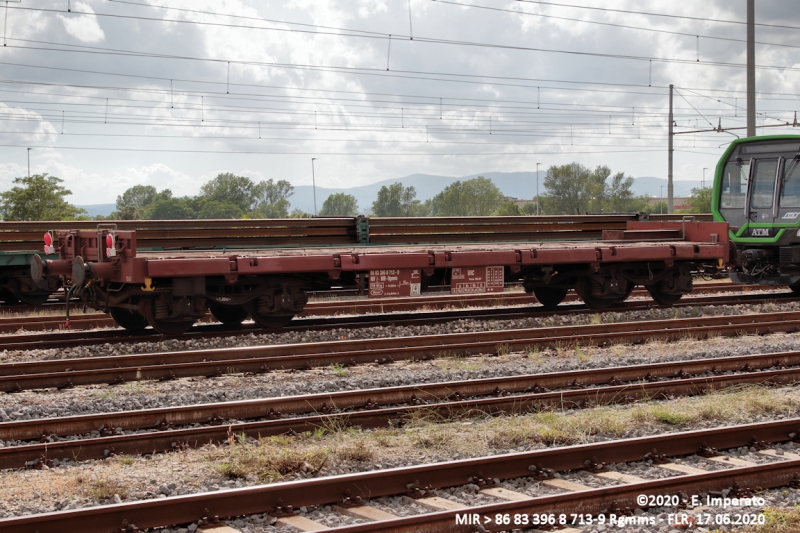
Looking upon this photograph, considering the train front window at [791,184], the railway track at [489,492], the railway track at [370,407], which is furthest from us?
the train front window at [791,184]

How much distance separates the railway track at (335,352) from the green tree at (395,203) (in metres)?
96.0

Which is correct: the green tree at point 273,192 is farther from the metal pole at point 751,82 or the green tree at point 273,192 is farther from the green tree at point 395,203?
the metal pole at point 751,82

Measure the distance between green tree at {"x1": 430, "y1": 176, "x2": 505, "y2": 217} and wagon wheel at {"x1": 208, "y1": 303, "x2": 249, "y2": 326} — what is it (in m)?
89.4

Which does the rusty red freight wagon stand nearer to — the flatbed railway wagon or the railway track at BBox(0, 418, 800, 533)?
the flatbed railway wagon

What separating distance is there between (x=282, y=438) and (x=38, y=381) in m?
3.59

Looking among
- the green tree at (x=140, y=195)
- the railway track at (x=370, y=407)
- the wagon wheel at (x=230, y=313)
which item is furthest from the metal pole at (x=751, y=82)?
the green tree at (x=140, y=195)

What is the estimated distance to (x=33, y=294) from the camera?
16.7 meters

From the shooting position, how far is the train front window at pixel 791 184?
14.5 meters

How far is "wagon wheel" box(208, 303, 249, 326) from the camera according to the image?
11836mm

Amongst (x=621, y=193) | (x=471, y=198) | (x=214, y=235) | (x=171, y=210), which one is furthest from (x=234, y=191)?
(x=214, y=235)

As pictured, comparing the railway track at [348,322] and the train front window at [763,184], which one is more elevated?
the train front window at [763,184]

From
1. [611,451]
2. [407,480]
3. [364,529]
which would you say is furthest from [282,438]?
[611,451]

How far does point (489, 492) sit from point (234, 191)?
4052 inches

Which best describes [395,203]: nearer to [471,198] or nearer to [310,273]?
[471,198]
